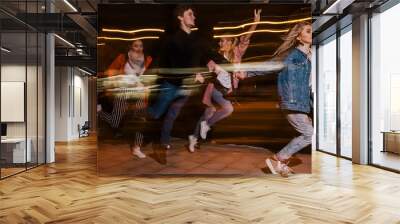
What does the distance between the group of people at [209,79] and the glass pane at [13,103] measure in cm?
195

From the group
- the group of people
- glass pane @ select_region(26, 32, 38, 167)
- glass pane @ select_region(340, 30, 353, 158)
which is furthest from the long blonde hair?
glass pane @ select_region(26, 32, 38, 167)

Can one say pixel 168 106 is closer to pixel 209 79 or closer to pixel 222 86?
pixel 209 79

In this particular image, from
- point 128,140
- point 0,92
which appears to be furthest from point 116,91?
point 0,92

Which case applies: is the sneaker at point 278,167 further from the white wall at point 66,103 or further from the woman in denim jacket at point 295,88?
the white wall at point 66,103

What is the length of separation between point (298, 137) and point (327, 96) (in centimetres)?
491

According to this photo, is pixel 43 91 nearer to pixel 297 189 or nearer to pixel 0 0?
pixel 0 0

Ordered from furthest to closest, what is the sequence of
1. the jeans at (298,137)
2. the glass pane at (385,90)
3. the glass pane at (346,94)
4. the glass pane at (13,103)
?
1. the glass pane at (346,94)
2. the glass pane at (385,90)
3. the glass pane at (13,103)
4. the jeans at (298,137)

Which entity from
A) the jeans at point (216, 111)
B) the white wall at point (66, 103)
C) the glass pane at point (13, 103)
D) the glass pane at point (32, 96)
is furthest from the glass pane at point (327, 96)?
the white wall at point (66, 103)

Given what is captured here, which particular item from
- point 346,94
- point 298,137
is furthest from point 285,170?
point 346,94

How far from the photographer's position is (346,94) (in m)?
9.65

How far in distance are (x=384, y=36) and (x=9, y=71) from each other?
747 centimetres

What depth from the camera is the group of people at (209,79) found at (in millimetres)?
6809

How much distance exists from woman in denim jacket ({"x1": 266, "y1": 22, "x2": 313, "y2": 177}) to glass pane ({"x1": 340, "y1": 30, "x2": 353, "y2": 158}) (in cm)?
281

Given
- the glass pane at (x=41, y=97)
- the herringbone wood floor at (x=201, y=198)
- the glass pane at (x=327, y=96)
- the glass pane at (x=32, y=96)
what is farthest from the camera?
the glass pane at (x=327, y=96)
